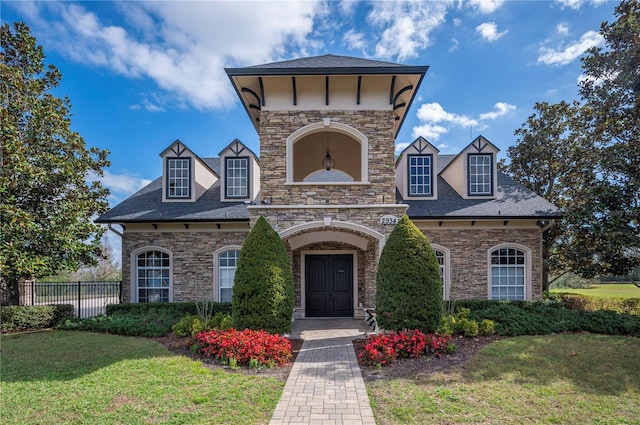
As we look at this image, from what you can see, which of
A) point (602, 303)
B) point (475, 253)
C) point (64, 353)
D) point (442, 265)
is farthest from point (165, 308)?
point (602, 303)

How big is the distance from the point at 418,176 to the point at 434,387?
8.53m

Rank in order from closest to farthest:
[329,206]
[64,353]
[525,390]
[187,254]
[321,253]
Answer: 1. [525,390]
2. [64,353]
3. [329,206]
4. [187,254]
5. [321,253]

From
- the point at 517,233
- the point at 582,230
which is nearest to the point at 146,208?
the point at 517,233

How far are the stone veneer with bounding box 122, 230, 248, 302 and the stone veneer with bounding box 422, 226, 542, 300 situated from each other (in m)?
7.63

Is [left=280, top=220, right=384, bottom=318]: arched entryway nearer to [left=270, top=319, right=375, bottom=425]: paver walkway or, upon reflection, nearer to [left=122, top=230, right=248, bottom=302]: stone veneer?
[left=122, top=230, right=248, bottom=302]: stone veneer

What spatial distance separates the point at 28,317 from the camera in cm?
1095

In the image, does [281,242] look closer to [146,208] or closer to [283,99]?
[283,99]

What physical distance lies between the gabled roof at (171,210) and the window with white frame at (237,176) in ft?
1.75

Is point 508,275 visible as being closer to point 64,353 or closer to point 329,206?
point 329,206

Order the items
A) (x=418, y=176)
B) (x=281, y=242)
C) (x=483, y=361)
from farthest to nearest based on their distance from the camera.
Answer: (x=418, y=176) → (x=281, y=242) → (x=483, y=361)

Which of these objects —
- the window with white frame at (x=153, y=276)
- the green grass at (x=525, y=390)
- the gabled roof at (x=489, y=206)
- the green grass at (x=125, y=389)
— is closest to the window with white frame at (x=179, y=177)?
the window with white frame at (x=153, y=276)

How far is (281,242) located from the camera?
8922 mm

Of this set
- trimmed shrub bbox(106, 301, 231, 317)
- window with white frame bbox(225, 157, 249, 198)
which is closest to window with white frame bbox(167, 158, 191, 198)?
window with white frame bbox(225, 157, 249, 198)

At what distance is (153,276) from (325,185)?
24.9 ft
